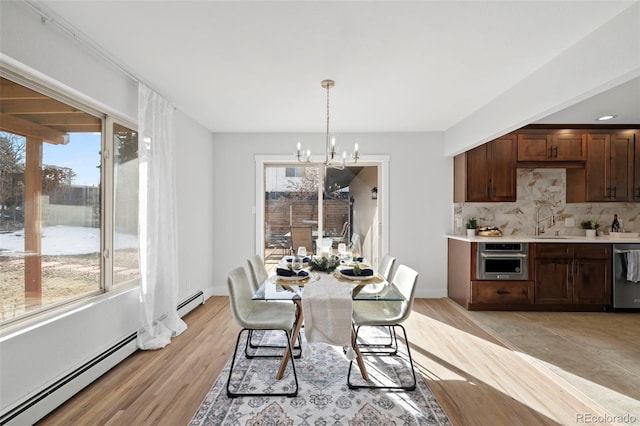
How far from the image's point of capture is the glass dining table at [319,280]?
7.21ft

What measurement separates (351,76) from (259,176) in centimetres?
245

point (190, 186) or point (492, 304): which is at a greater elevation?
point (190, 186)

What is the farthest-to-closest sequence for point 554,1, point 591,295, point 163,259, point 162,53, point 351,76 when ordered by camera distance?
1. point 591,295
2. point 163,259
3. point 351,76
4. point 162,53
5. point 554,1

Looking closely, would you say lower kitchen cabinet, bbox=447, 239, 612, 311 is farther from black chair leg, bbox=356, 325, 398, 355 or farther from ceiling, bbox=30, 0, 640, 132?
ceiling, bbox=30, 0, 640, 132

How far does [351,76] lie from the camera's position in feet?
9.05

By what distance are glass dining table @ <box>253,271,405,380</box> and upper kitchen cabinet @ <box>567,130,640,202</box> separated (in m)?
3.91

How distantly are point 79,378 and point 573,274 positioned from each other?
212 inches

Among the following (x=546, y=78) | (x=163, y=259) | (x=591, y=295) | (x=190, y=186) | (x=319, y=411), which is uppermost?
(x=546, y=78)

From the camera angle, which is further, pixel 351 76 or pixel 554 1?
pixel 351 76

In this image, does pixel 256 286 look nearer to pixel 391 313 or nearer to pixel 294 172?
pixel 391 313

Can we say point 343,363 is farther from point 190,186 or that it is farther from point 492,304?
point 190,186

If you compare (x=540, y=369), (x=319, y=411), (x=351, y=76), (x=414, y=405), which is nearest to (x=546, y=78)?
(x=351, y=76)

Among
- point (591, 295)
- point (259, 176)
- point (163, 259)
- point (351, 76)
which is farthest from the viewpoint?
point (259, 176)

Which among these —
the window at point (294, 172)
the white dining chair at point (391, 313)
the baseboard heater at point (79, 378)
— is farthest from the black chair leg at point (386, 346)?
the window at point (294, 172)
